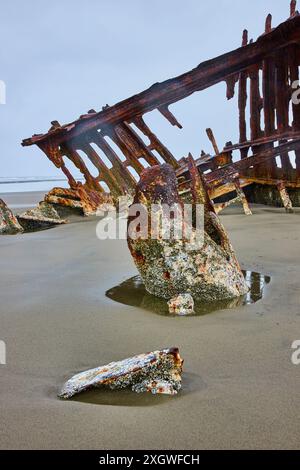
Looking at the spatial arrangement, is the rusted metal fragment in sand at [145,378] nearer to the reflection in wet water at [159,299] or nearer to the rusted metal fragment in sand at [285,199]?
the reflection in wet water at [159,299]

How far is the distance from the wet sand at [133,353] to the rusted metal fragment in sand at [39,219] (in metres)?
3.00

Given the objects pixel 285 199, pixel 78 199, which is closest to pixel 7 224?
pixel 78 199

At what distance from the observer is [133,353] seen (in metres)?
1.93

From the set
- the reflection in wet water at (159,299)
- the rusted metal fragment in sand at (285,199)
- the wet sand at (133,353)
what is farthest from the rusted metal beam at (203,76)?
the reflection in wet water at (159,299)

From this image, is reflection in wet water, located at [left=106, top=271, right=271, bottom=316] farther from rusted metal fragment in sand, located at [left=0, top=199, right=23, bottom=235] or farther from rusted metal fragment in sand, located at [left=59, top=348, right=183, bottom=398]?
rusted metal fragment in sand, located at [left=0, top=199, right=23, bottom=235]

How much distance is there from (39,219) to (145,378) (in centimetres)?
529

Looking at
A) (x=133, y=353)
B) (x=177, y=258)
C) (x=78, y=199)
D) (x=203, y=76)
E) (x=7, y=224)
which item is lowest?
(x=133, y=353)

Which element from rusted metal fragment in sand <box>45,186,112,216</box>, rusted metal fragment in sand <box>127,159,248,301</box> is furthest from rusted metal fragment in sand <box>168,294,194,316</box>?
rusted metal fragment in sand <box>45,186,112,216</box>

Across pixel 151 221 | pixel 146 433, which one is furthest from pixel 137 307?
pixel 146 433

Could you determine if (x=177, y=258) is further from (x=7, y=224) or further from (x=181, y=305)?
(x=7, y=224)

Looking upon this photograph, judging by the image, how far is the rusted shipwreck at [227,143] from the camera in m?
6.25

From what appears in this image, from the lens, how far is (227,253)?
280cm

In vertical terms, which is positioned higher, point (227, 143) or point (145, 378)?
point (227, 143)
